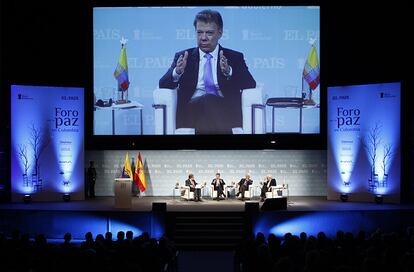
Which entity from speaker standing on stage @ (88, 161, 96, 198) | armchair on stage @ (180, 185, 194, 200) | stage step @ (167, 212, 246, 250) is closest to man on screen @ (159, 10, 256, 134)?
armchair on stage @ (180, 185, 194, 200)

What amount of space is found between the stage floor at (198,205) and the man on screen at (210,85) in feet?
7.44

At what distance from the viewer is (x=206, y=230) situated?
1300cm

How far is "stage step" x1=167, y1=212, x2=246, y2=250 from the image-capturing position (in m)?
12.6

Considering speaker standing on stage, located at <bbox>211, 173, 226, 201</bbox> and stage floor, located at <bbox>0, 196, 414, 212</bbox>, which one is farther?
speaker standing on stage, located at <bbox>211, 173, 226, 201</bbox>

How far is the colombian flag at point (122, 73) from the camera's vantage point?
1677 centimetres

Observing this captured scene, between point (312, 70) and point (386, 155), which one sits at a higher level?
point (312, 70)

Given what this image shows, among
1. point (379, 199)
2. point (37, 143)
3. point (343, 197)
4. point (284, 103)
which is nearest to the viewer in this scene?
point (379, 199)

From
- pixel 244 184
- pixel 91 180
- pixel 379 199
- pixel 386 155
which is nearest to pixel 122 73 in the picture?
pixel 91 180

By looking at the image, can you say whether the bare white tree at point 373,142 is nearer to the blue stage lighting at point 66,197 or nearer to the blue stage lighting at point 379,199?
the blue stage lighting at point 379,199

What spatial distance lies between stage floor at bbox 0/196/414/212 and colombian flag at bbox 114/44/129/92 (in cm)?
326

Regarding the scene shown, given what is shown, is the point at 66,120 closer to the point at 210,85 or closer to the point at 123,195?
the point at 123,195

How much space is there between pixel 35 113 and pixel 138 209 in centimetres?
408

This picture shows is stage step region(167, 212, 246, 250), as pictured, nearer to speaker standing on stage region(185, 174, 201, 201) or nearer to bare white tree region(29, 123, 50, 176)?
speaker standing on stage region(185, 174, 201, 201)

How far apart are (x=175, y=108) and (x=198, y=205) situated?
10.5ft
